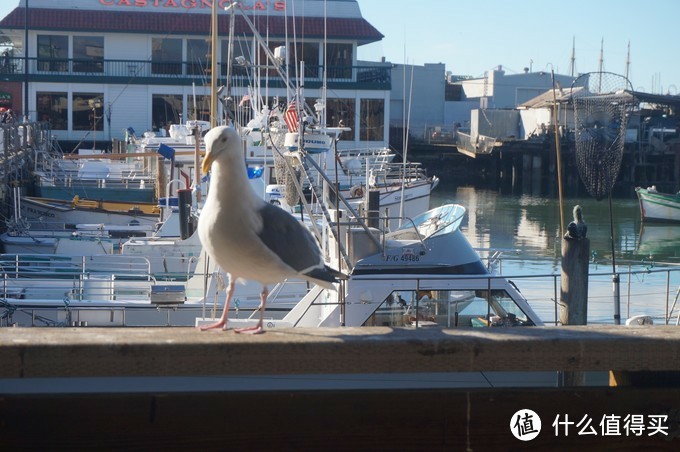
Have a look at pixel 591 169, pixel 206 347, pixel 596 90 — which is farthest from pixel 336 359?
pixel 596 90

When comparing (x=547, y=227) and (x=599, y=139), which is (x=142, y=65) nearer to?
(x=547, y=227)

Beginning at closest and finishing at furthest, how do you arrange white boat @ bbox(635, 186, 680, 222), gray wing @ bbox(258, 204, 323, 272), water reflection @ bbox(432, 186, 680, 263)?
gray wing @ bbox(258, 204, 323, 272) < water reflection @ bbox(432, 186, 680, 263) < white boat @ bbox(635, 186, 680, 222)

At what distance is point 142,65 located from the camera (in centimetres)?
5028

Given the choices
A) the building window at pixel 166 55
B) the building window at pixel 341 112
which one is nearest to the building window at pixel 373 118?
the building window at pixel 341 112

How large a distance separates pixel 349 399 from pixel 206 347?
1.63ft

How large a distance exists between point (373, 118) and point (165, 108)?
10776 mm

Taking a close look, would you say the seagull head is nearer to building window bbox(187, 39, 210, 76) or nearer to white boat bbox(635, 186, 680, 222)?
white boat bbox(635, 186, 680, 222)

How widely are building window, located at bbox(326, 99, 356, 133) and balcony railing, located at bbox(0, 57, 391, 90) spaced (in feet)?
3.17

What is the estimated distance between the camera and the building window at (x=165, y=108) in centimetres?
4988

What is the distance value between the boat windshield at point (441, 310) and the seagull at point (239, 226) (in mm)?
5505

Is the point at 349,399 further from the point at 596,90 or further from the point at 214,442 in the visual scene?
the point at 596,90

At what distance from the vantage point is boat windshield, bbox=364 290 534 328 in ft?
32.1

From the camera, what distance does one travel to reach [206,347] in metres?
3.15

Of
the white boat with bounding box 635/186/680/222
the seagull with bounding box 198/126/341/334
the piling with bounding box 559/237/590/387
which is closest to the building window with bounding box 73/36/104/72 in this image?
the white boat with bounding box 635/186/680/222
